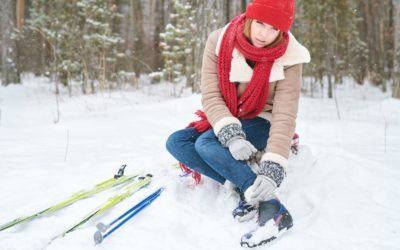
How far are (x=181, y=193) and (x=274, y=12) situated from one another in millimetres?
1251

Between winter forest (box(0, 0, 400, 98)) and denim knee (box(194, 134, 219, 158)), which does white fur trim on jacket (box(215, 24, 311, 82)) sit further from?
winter forest (box(0, 0, 400, 98))

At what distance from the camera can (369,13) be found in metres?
16.8

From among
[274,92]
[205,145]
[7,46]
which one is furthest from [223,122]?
[7,46]

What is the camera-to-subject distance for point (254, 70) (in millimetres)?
2229

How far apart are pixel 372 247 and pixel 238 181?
73 cm

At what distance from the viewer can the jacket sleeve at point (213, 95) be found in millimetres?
2170

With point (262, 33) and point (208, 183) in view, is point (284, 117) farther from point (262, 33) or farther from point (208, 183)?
point (208, 183)

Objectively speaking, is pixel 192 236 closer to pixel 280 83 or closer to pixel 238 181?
pixel 238 181

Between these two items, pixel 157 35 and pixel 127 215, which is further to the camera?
pixel 157 35

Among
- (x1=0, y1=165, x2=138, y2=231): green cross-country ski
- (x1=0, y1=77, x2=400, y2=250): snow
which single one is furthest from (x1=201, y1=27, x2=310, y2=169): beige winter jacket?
(x1=0, y1=165, x2=138, y2=231): green cross-country ski

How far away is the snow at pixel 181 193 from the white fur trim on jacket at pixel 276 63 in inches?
29.2

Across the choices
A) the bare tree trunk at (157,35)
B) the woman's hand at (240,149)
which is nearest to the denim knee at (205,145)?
the woman's hand at (240,149)

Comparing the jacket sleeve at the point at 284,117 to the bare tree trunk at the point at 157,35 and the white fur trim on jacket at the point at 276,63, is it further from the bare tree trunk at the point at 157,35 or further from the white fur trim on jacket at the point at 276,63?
the bare tree trunk at the point at 157,35

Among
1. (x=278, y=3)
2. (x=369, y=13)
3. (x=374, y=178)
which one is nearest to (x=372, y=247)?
(x=374, y=178)
